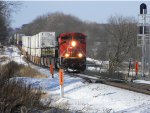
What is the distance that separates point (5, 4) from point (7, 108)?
22.4 meters

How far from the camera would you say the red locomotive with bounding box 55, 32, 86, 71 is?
104ft

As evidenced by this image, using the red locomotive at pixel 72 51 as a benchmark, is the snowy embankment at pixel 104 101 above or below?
below

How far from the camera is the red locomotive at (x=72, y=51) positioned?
104ft

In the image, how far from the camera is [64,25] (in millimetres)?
81875

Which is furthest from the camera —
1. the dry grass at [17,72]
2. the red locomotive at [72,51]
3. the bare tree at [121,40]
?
the bare tree at [121,40]

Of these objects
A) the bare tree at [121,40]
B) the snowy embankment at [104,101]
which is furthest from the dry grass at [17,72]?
the bare tree at [121,40]

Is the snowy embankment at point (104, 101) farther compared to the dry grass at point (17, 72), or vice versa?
the dry grass at point (17, 72)

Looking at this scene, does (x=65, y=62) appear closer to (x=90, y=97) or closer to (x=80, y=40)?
(x=80, y=40)

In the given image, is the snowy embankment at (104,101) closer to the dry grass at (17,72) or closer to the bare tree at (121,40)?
the dry grass at (17,72)

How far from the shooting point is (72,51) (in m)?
32.2

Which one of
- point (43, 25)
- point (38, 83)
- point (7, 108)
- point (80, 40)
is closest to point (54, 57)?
point (80, 40)

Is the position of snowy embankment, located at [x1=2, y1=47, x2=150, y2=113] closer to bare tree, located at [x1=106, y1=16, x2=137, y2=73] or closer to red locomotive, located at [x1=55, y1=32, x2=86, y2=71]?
red locomotive, located at [x1=55, y1=32, x2=86, y2=71]

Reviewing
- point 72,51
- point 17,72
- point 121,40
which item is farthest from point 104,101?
point 121,40

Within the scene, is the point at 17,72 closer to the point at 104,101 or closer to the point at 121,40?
the point at 104,101
